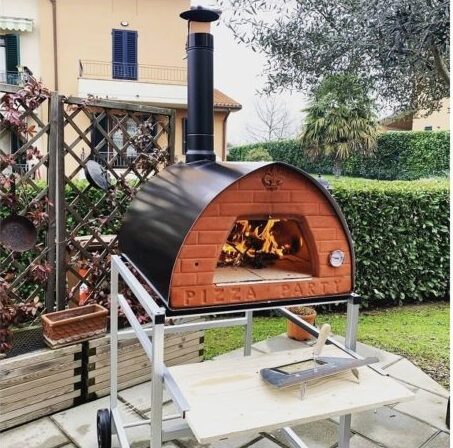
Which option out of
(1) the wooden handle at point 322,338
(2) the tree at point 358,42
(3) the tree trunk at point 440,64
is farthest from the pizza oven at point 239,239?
(3) the tree trunk at point 440,64

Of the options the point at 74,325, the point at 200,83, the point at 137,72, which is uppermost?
the point at 137,72

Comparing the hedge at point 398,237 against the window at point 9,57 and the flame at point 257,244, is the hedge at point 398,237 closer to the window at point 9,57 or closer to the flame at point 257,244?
the flame at point 257,244

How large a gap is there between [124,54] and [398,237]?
32.4 ft

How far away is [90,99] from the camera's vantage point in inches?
106

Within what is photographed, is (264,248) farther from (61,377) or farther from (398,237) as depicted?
(398,237)

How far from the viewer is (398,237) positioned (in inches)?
178

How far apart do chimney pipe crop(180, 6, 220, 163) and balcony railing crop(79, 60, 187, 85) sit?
1030cm

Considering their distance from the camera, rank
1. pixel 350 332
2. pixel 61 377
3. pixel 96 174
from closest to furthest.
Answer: pixel 350 332 → pixel 61 377 → pixel 96 174

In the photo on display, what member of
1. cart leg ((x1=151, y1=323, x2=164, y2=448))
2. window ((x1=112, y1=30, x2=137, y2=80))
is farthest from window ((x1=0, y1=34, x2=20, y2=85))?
cart leg ((x1=151, y1=323, x2=164, y2=448))

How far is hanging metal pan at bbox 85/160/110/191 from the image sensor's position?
2.79 m

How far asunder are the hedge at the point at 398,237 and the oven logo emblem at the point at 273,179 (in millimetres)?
2740

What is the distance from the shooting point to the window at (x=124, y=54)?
12.1 metres

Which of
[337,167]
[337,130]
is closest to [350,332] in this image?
[337,130]

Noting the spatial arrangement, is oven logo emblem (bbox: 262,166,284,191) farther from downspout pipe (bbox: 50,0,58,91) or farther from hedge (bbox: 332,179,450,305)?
downspout pipe (bbox: 50,0,58,91)
